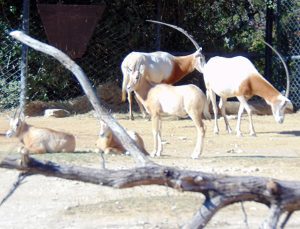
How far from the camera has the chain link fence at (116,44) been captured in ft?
55.5

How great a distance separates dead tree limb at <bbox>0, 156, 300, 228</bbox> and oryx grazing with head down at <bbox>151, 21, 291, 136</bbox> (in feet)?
30.6

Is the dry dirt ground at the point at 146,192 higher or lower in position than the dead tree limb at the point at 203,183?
lower

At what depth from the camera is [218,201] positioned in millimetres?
4266

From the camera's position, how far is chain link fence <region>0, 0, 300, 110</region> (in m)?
16.9

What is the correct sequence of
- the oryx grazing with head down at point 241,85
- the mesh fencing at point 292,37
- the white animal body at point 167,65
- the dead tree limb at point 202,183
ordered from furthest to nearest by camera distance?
the mesh fencing at point 292,37 < the white animal body at point 167,65 < the oryx grazing with head down at point 241,85 < the dead tree limb at point 202,183

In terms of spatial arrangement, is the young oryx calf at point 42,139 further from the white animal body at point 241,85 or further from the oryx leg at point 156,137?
the white animal body at point 241,85

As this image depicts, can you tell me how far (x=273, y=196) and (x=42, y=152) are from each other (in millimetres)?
6456

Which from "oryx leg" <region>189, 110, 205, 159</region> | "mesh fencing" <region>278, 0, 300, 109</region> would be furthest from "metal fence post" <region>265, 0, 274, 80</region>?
"oryx leg" <region>189, 110, 205, 159</region>

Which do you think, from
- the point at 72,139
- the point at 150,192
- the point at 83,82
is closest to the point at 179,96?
the point at 72,139

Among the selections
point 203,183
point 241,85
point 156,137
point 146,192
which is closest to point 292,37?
point 241,85

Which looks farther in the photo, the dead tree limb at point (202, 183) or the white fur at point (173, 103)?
the white fur at point (173, 103)

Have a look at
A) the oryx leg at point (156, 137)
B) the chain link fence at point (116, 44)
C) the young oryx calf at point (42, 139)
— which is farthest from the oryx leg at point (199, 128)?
the chain link fence at point (116, 44)

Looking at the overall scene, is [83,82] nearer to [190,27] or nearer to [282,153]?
[282,153]

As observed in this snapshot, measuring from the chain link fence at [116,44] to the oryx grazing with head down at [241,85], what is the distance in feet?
11.5
